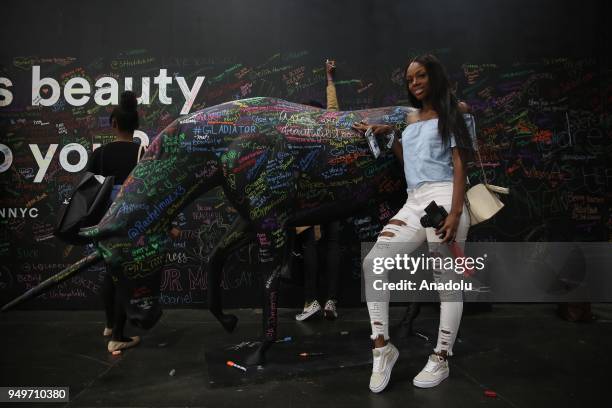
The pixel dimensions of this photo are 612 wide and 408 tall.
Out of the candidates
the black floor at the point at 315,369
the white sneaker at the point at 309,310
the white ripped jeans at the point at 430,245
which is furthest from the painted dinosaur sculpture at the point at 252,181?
the white sneaker at the point at 309,310

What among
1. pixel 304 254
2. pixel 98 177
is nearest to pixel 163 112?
pixel 98 177

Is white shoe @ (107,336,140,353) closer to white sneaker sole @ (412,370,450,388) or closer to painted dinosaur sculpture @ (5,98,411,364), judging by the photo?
painted dinosaur sculpture @ (5,98,411,364)

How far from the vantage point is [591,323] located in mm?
3994

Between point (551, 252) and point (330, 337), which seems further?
point (551, 252)

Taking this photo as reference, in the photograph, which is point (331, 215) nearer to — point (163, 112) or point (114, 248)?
point (114, 248)

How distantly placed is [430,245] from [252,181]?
1.04m

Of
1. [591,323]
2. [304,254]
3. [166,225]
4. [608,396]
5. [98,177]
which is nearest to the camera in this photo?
[608,396]

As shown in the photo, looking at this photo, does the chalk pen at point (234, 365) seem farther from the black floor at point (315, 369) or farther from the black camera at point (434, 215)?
the black camera at point (434, 215)

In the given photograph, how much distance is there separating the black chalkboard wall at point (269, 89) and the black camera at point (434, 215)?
6.82 ft

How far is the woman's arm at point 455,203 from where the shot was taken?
2.56 meters

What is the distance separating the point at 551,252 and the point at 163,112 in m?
3.71

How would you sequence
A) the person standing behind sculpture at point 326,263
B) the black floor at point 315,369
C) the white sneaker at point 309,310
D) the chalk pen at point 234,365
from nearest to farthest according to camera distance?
the black floor at point 315,369
the chalk pen at point 234,365
the white sneaker at point 309,310
the person standing behind sculpture at point 326,263

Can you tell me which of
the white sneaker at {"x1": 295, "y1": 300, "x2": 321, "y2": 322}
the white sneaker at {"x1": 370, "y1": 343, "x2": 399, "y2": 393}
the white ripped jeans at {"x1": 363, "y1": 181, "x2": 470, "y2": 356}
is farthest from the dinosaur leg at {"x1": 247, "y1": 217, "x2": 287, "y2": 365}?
the white sneaker at {"x1": 295, "y1": 300, "x2": 321, "y2": 322}

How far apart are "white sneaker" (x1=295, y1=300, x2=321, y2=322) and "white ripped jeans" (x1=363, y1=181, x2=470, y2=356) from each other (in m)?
1.61
